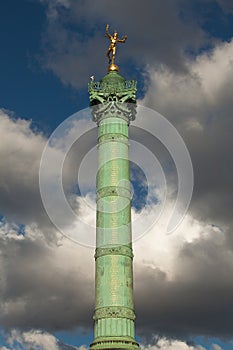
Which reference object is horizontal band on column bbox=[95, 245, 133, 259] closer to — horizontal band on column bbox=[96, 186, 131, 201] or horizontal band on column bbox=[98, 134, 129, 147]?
horizontal band on column bbox=[96, 186, 131, 201]

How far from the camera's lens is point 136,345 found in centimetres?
5950

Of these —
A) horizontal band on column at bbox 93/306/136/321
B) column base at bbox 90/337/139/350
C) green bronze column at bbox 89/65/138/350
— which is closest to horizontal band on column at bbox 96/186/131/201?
green bronze column at bbox 89/65/138/350

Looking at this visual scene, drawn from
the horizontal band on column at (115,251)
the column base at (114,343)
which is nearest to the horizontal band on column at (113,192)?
the horizontal band on column at (115,251)

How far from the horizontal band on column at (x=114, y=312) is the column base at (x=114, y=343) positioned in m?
2.24

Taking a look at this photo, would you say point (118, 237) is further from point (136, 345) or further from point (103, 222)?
point (136, 345)

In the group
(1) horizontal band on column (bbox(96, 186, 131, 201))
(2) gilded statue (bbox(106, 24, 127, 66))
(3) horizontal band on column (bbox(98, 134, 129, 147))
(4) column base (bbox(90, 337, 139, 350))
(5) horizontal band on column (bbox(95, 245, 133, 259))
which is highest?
(2) gilded statue (bbox(106, 24, 127, 66))

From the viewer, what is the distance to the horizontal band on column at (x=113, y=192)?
65.6 meters

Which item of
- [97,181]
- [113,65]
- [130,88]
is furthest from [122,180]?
[113,65]

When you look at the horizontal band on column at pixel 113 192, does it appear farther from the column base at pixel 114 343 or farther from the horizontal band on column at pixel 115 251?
the column base at pixel 114 343

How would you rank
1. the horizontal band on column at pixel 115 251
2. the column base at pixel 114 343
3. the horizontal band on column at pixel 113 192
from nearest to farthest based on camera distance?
the column base at pixel 114 343, the horizontal band on column at pixel 115 251, the horizontal band on column at pixel 113 192

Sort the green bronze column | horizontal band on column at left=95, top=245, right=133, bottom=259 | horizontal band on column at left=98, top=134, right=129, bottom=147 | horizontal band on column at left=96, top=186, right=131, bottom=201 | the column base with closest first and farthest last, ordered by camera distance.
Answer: the column base < the green bronze column < horizontal band on column at left=95, top=245, right=133, bottom=259 < horizontal band on column at left=96, top=186, right=131, bottom=201 < horizontal band on column at left=98, top=134, right=129, bottom=147

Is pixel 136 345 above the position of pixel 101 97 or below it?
below

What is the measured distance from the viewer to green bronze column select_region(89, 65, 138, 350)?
5950 centimetres

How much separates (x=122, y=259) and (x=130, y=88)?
72.8 ft
